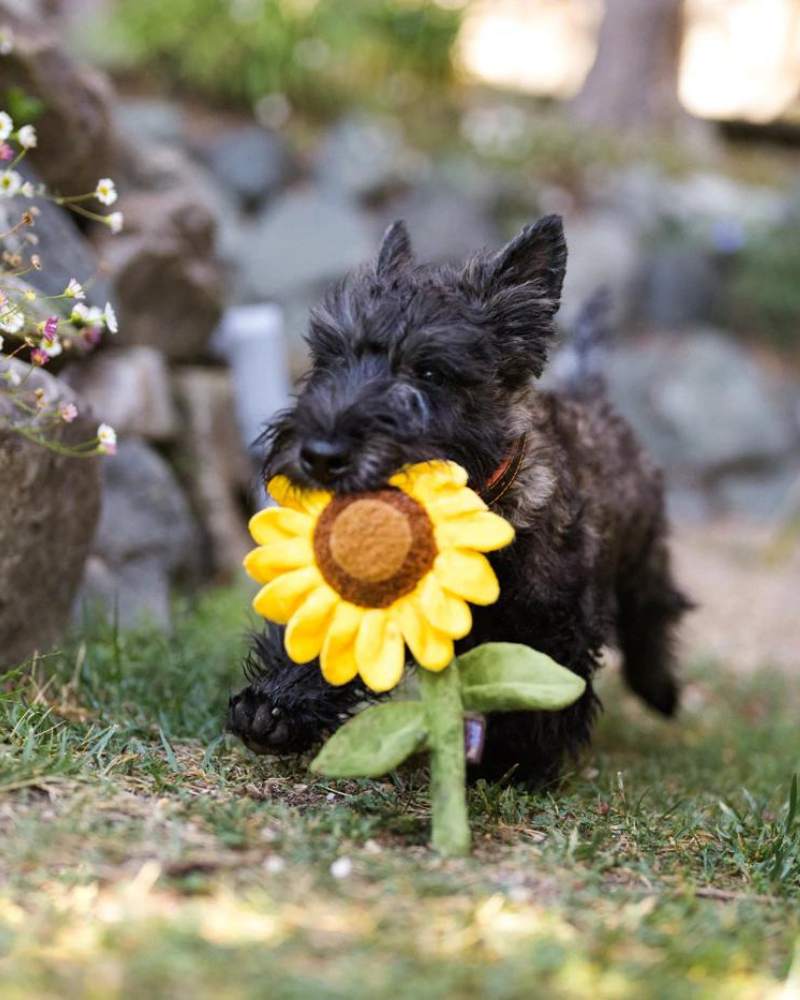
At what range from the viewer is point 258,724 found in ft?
10.2

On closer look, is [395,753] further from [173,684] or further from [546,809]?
[173,684]

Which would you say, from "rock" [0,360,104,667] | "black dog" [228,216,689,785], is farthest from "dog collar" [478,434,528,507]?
"rock" [0,360,104,667]

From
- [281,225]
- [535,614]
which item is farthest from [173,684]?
[281,225]

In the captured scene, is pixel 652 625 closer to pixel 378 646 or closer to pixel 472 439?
pixel 472 439

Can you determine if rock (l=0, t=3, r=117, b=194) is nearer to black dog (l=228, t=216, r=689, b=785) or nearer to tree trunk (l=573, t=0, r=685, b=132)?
black dog (l=228, t=216, r=689, b=785)

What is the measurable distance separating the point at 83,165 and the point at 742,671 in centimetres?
447

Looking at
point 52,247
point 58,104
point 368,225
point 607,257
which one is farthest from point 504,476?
point 607,257

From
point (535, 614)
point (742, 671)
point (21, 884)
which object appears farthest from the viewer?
point (742, 671)

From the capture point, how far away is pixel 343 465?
106 inches

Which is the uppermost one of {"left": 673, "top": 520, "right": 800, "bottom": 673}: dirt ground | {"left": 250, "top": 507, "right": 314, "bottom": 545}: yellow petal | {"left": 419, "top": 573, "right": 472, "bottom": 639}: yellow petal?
{"left": 250, "top": 507, "right": 314, "bottom": 545}: yellow petal

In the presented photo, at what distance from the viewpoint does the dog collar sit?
120 inches

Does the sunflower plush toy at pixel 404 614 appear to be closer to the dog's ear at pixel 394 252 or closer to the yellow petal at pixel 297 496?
the yellow petal at pixel 297 496

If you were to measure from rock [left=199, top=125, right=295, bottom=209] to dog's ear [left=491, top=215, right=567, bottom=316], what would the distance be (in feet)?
24.5

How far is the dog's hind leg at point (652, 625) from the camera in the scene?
15.7 ft
